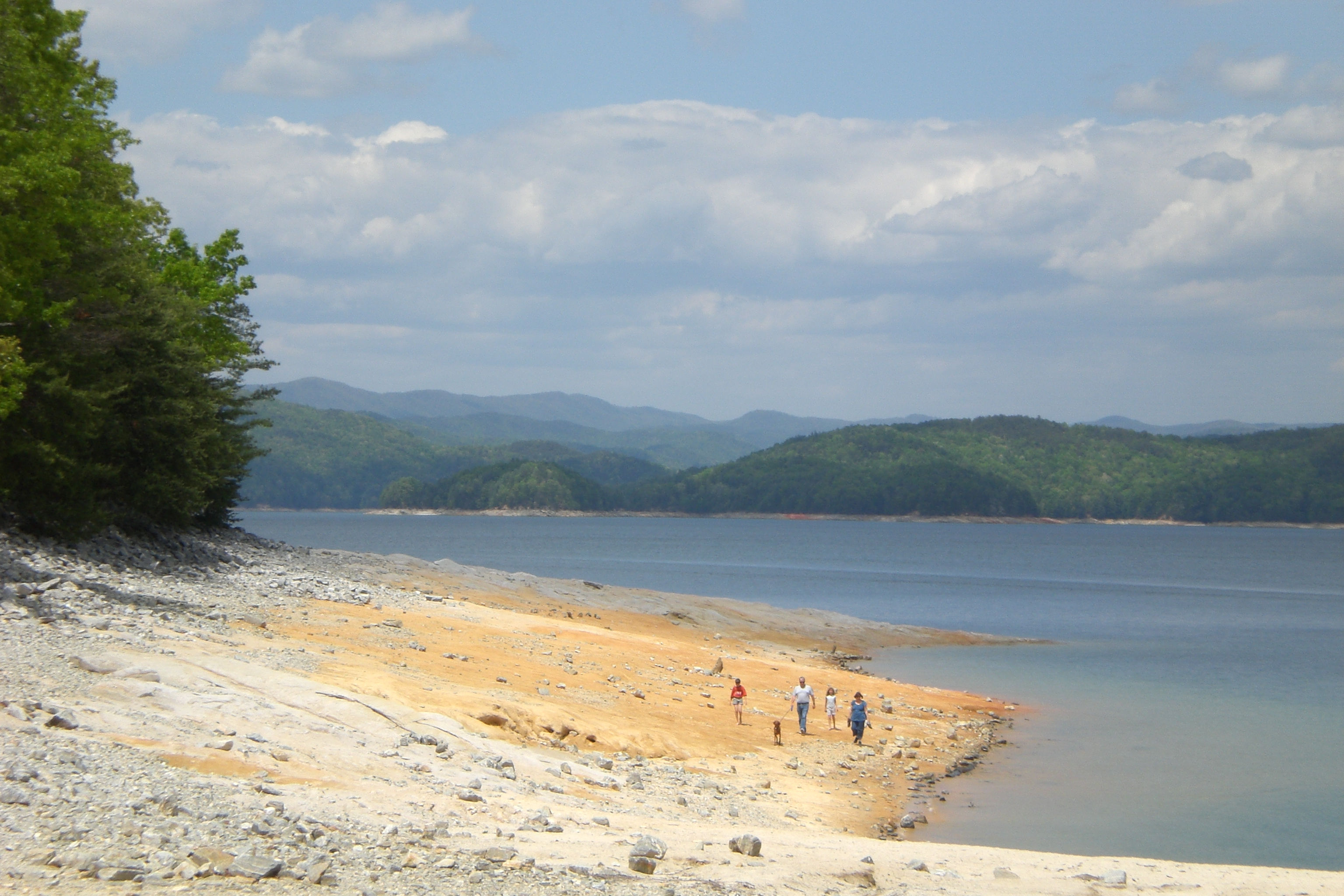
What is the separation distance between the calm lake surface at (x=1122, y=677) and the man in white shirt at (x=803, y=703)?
4433 millimetres

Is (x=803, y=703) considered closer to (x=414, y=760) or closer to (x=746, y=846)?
(x=746, y=846)

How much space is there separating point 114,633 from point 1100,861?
1806cm

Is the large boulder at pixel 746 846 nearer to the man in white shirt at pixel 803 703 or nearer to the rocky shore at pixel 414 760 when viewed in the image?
the rocky shore at pixel 414 760

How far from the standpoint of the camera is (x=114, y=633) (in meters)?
20.4

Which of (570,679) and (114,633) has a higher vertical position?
(114,633)

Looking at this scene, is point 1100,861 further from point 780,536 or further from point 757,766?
point 780,536

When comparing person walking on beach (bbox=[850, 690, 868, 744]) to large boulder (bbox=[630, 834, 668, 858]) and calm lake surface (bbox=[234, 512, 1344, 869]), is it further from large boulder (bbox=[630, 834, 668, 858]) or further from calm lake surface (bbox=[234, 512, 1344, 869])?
large boulder (bbox=[630, 834, 668, 858])

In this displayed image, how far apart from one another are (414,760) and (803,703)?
45.9ft

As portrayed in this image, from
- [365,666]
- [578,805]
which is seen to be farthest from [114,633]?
[578,805]

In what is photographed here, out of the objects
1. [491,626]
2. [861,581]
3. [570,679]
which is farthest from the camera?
[861,581]

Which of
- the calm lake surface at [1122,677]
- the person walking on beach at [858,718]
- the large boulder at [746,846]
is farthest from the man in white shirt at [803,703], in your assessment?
the large boulder at [746,846]

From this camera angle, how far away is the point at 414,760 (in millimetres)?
16922

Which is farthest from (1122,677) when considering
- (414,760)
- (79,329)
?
(79,329)

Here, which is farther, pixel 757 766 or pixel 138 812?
pixel 757 766
